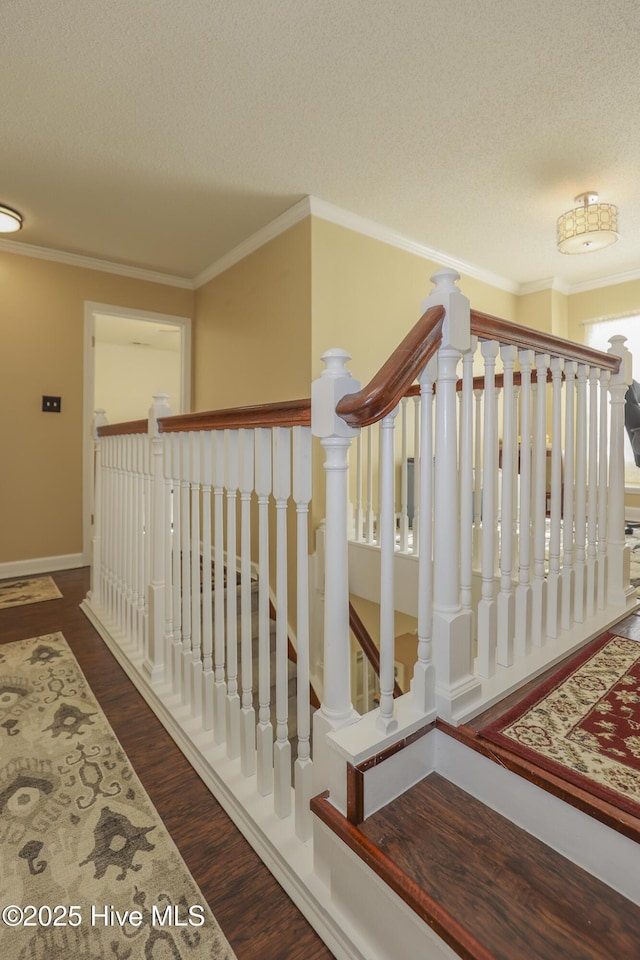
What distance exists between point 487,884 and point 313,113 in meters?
2.96

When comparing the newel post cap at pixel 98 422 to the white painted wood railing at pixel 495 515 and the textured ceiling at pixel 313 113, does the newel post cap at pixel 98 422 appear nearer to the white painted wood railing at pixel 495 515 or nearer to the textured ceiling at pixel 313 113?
the textured ceiling at pixel 313 113

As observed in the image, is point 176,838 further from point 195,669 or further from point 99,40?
point 99,40

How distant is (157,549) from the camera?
197 centimetres

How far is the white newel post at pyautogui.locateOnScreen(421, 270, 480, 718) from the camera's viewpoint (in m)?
1.09

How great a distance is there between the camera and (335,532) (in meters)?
1.05

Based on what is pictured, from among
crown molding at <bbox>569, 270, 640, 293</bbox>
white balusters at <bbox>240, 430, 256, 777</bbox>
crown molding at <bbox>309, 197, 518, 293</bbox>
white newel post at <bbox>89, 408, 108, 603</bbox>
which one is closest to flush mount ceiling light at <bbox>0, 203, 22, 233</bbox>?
white newel post at <bbox>89, 408, 108, 603</bbox>

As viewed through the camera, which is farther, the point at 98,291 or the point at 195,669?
the point at 98,291

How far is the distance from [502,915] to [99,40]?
9.92 ft

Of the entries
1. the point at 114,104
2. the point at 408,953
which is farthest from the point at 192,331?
the point at 408,953

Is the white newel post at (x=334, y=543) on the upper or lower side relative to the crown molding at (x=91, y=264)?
lower

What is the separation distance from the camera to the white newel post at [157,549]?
1949 mm

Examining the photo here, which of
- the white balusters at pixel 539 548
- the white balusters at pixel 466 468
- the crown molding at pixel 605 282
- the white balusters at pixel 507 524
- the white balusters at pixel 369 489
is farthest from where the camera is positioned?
the crown molding at pixel 605 282

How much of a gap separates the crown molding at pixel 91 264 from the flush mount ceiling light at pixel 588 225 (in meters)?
3.27

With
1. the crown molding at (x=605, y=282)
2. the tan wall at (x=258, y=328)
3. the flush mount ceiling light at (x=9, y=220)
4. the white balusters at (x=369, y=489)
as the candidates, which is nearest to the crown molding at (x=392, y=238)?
the tan wall at (x=258, y=328)
